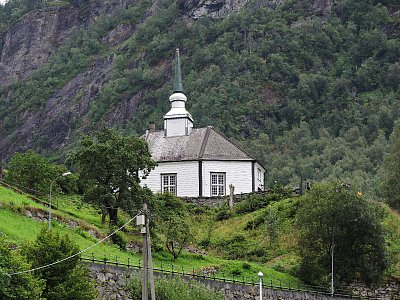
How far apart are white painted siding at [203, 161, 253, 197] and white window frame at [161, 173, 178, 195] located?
2.56 metres

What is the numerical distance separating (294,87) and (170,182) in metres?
102

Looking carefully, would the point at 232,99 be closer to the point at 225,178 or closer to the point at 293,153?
the point at 293,153

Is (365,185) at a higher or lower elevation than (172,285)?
higher

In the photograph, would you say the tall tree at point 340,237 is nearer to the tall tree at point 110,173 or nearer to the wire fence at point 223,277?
the wire fence at point 223,277

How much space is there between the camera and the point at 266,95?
573 ft

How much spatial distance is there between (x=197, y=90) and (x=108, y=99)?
26074 mm

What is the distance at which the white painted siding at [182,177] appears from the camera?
7819 cm

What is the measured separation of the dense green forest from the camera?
503ft

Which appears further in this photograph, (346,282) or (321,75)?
(321,75)

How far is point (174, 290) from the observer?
42281mm

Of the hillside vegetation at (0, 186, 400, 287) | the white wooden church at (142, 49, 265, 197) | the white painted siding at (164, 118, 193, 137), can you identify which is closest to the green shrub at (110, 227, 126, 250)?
the hillside vegetation at (0, 186, 400, 287)

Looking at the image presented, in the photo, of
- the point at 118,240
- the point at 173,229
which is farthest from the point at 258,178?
the point at 118,240

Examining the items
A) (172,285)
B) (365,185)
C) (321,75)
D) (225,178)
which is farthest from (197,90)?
(172,285)

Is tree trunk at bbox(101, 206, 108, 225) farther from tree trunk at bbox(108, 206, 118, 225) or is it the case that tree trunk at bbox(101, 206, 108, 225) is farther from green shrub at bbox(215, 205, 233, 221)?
green shrub at bbox(215, 205, 233, 221)
